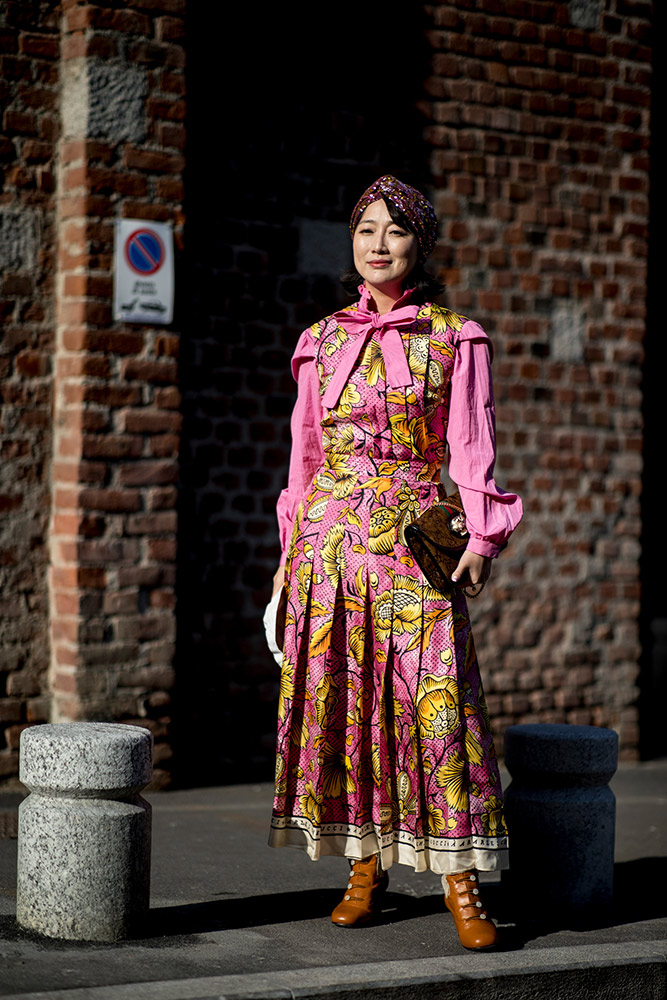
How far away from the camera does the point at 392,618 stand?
153 inches

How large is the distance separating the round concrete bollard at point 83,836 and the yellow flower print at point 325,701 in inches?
20.5

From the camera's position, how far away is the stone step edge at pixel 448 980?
3.25 meters

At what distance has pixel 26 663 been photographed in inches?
235

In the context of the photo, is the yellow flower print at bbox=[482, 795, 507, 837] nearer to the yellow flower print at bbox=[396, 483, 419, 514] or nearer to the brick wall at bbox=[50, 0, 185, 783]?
the yellow flower print at bbox=[396, 483, 419, 514]

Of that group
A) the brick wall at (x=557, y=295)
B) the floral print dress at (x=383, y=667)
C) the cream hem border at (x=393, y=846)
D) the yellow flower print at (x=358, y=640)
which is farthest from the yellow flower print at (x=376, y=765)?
the brick wall at (x=557, y=295)

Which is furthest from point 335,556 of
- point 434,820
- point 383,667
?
point 434,820

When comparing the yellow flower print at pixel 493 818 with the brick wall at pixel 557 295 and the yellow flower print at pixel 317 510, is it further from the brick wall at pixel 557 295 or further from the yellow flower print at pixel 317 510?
the brick wall at pixel 557 295

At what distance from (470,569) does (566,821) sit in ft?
3.69

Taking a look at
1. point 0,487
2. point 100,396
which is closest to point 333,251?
point 100,396

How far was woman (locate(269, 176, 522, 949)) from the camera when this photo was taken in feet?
12.6

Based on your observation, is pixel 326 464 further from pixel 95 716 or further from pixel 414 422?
pixel 95 716

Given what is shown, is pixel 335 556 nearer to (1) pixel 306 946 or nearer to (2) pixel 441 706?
(2) pixel 441 706

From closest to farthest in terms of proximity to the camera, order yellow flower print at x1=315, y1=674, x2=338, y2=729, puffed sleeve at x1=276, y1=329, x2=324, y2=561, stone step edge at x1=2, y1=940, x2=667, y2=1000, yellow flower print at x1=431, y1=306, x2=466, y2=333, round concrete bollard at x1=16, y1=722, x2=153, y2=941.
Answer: stone step edge at x1=2, y1=940, x2=667, y2=1000 < round concrete bollard at x1=16, y1=722, x2=153, y2=941 < yellow flower print at x1=315, y1=674, x2=338, y2=729 < yellow flower print at x1=431, y1=306, x2=466, y2=333 < puffed sleeve at x1=276, y1=329, x2=324, y2=561

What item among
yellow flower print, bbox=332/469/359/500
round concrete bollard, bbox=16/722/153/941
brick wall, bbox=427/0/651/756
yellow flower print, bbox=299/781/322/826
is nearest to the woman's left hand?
yellow flower print, bbox=332/469/359/500
